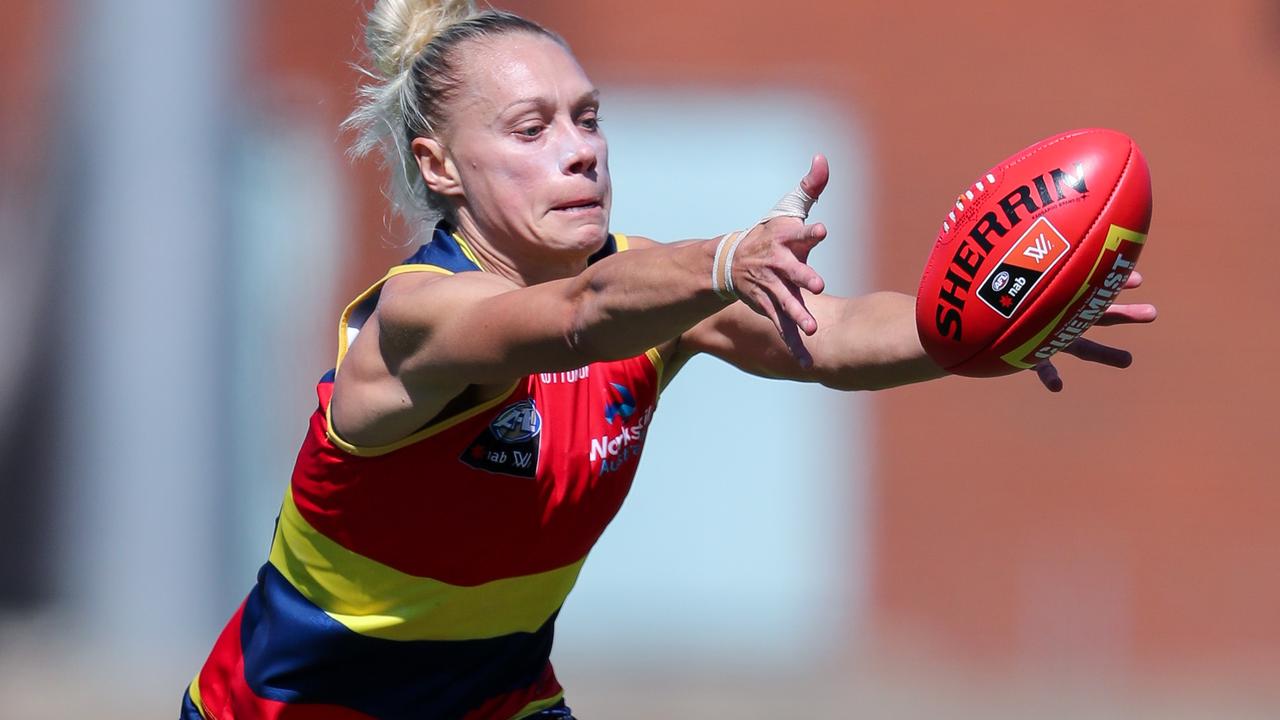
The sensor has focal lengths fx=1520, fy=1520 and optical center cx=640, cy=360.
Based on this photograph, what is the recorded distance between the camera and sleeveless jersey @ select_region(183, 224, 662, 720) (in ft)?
8.19

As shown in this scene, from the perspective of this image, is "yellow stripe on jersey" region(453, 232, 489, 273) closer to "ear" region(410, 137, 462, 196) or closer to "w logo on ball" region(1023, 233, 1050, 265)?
"ear" region(410, 137, 462, 196)

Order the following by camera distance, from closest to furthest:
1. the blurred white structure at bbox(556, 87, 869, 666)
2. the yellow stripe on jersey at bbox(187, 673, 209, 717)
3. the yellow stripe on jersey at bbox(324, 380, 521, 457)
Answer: the yellow stripe on jersey at bbox(324, 380, 521, 457) < the yellow stripe on jersey at bbox(187, 673, 209, 717) < the blurred white structure at bbox(556, 87, 869, 666)

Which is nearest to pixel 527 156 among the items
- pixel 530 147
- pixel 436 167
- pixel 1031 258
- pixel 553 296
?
pixel 530 147

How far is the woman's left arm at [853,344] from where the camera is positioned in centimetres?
247

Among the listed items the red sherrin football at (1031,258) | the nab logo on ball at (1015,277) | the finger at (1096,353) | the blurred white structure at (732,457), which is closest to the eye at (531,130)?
the red sherrin football at (1031,258)

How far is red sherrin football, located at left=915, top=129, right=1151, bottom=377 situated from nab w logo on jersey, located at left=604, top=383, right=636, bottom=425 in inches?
24.5

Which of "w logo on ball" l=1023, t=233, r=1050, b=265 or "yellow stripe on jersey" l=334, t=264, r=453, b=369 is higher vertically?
"w logo on ball" l=1023, t=233, r=1050, b=265

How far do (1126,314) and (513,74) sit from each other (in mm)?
1106

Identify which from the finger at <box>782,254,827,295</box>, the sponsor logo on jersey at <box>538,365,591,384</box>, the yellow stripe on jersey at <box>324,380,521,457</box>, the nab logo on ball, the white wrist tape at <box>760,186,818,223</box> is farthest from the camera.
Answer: the sponsor logo on jersey at <box>538,365,591,384</box>

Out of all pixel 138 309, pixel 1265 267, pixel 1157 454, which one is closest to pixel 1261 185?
pixel 1265 267

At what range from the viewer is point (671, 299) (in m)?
1.97

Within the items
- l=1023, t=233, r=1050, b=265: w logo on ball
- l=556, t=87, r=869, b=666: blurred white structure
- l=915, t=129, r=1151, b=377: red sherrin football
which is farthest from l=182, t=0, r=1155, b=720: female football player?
l=556, t=87, r=869, b=666: blurred white structure

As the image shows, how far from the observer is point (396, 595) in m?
2.62

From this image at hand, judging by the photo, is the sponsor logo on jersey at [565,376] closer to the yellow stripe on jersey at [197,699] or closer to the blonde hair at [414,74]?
the blonde hair at [414,74]
